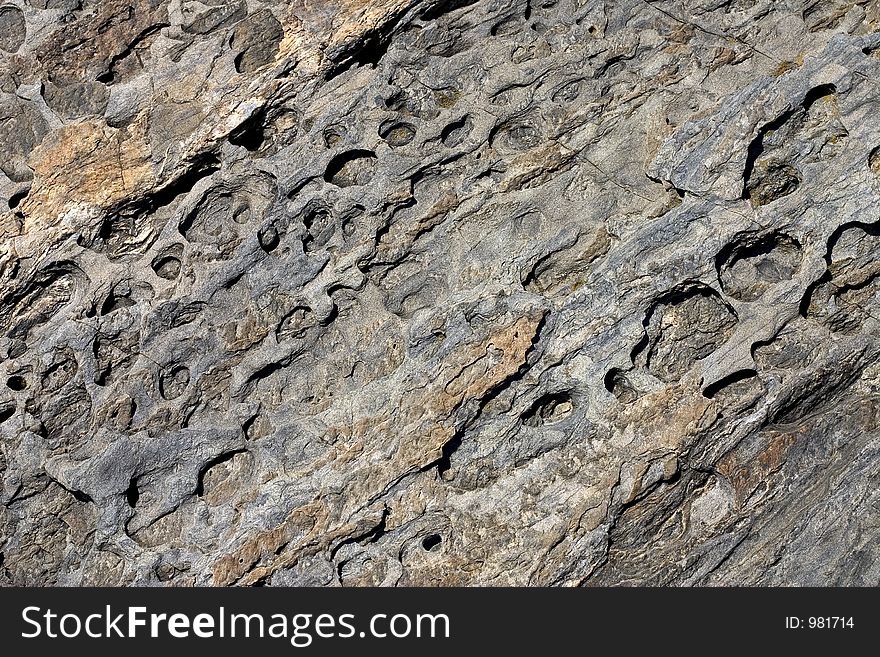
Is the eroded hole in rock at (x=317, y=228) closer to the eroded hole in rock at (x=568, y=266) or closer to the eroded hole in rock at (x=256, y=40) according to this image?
the eroded hole in rock at (x=256, y=40)

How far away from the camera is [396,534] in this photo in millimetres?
2291

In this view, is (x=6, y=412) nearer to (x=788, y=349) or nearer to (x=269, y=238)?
(x=269, y=238)

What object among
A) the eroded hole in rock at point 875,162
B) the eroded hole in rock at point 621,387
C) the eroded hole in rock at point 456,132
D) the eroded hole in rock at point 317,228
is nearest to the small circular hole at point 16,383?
the eroded hole in rock at point 317,228

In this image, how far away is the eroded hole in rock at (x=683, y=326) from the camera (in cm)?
224

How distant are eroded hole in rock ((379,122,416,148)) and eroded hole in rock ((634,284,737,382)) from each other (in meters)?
0.83

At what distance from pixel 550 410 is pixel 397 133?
2.89 feet

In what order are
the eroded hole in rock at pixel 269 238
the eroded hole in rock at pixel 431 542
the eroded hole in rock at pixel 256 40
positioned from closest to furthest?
the eroded hole in rock at pixel 256 40 → the eroded hole in rock at pixel 269 238 → the eroded hole in rock at pixel 431 542

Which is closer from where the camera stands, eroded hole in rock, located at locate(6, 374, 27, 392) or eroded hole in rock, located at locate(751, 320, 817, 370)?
eroded hole in rock, located at locate(6, 374, 27, 392)

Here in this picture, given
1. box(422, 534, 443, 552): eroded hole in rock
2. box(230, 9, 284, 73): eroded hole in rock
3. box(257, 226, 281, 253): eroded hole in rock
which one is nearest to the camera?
box(230, 9, 284, 73): eroded hole in rock

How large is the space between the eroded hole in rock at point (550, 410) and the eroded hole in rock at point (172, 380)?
37.4 inches

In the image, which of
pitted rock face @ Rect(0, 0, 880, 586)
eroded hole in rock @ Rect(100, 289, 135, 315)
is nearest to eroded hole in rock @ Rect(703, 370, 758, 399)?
pitted rock face @ Rect(0, 0, 880, 586)

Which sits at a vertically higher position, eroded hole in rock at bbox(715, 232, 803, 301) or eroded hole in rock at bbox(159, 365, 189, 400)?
eroded hole in rock at bbox(159, 365, 189, 400)

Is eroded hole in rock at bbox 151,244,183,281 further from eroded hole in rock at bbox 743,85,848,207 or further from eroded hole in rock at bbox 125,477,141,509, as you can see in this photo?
eroded hole in rock at bbox 743,85,848,207

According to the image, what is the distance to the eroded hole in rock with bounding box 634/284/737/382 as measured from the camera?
224cm
